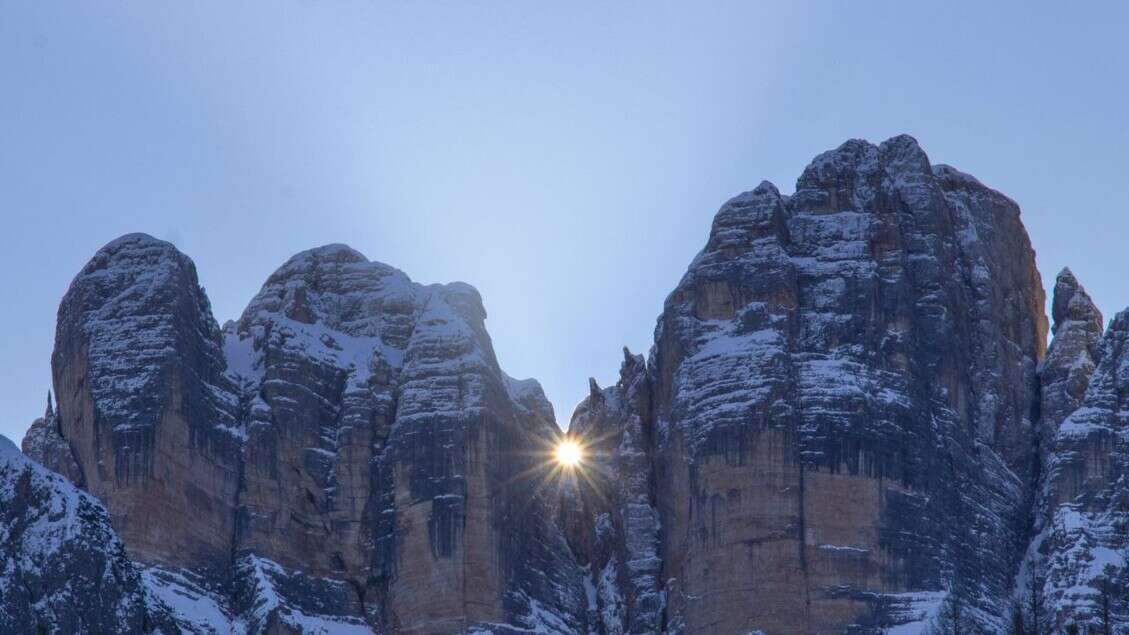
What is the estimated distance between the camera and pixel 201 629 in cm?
15062

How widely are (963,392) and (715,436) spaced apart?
37.6 ft

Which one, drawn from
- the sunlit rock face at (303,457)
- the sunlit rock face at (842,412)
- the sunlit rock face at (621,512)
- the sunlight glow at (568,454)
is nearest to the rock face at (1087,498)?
the sunlit rock face at (842,412)

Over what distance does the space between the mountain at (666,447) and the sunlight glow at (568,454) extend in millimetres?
789

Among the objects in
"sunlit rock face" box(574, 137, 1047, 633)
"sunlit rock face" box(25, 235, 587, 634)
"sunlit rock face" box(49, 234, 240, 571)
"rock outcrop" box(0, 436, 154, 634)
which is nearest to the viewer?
"rock outcrop" box(0, 436, 154, 634)

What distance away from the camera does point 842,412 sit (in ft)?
512

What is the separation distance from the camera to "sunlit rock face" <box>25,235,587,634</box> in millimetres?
154750

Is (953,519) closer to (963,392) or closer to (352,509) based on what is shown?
(963,392)

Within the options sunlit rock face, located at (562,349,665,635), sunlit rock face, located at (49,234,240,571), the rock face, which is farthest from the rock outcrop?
the rock face

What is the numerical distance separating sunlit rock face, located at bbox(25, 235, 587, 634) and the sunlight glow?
3.13 ft

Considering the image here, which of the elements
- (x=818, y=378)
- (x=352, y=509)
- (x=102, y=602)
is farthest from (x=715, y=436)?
(x=102, y=602)

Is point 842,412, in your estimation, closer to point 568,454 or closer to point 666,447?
point 666,447

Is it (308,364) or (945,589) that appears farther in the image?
(308,364)

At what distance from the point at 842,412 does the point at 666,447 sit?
302 inches

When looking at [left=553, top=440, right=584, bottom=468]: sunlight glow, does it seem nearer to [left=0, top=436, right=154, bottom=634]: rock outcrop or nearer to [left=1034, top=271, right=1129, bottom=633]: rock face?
[left=1034, top=271, right=1129, bottom=633]: rock face
